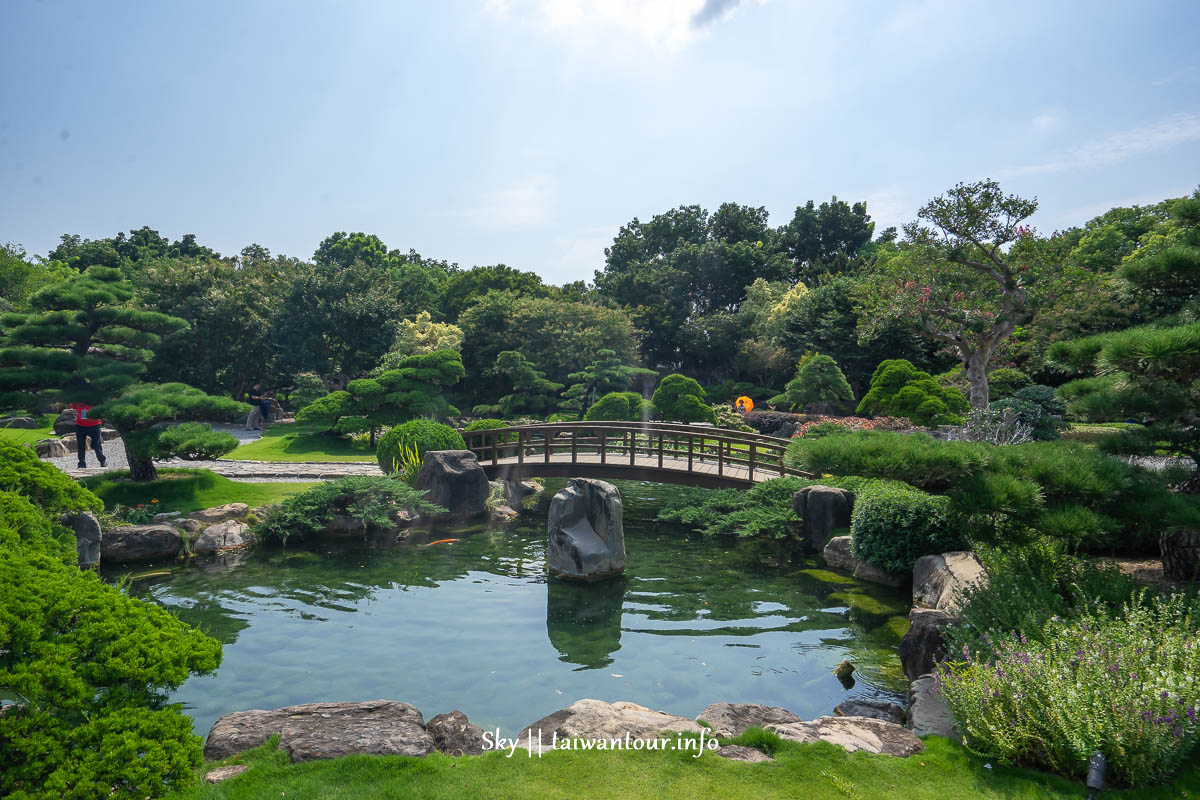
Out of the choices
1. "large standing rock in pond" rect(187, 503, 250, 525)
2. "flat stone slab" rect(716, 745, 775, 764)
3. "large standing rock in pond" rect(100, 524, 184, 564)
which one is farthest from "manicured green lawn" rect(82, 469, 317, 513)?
"flat stone slab" rect(716, 745, 775, 764)

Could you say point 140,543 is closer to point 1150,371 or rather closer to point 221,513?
point 221,513

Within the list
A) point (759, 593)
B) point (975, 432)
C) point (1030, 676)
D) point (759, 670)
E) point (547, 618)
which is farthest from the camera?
point (975, 432)

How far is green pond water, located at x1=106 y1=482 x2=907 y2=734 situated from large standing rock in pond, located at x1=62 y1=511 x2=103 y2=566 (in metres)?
0.52

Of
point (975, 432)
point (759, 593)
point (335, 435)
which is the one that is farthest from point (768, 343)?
point (759, 593)

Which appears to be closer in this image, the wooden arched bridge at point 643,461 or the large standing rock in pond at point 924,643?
the large standing rock in pond at point 924,643

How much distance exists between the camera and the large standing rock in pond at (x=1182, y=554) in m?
7.16

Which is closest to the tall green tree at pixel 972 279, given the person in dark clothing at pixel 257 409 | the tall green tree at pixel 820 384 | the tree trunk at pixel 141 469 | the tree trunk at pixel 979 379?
the tree trunk at pixel 979 379

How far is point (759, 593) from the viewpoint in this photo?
1051 centimetres

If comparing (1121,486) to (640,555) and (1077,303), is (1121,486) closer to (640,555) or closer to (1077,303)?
(640,555)

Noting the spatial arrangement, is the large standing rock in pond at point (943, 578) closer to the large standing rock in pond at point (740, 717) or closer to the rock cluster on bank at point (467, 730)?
the large standing rock in pond at point (740, 717)

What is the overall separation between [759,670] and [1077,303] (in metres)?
18.7

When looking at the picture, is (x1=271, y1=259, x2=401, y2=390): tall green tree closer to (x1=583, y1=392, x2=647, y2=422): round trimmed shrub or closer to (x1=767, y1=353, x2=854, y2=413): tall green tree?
(x1=583, y1=392, x2=647, y2=422): round trimmed shrub

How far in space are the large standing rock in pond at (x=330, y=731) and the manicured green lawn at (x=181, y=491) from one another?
31.7 feet

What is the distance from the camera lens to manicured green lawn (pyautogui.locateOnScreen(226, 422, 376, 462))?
2147 centimetres
